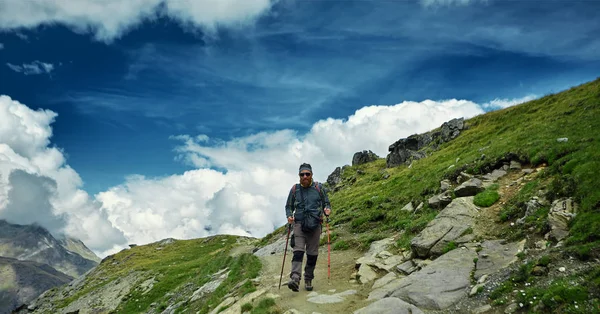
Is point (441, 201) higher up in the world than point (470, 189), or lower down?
lower down

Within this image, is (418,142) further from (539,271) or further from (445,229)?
(539,271)

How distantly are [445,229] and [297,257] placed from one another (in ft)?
23.5

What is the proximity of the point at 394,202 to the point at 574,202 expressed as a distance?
16234 millimetres

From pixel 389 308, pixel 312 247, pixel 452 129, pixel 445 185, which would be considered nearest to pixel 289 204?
pixel 312 247

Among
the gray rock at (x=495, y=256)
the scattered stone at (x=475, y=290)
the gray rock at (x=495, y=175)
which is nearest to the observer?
the scattered stone at (x=475, y=290)

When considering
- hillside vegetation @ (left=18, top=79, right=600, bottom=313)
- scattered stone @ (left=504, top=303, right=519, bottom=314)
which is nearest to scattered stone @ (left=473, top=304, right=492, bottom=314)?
hillside vegetation @ (left=18, top=79, right=600, bottom=313)

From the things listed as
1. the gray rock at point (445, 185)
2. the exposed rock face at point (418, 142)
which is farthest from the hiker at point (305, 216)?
the exposed rock face at point (418, 142)

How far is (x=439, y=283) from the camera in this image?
1166 cm

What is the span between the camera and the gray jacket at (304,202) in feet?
44.5

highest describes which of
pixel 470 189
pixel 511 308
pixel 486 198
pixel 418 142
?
pixel 418 142

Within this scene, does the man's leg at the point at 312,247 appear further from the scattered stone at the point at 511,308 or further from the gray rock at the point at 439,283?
the scattered stone at the point at 511,308

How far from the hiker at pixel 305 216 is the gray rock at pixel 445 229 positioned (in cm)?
477

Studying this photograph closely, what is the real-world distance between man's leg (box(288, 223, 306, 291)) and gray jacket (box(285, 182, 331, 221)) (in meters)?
0.60

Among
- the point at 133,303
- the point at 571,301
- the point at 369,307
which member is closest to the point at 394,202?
the point at 369,307
